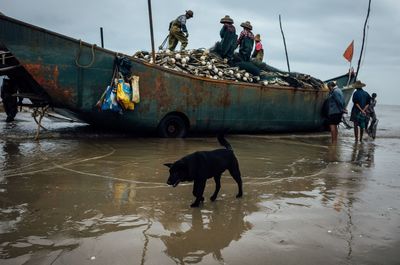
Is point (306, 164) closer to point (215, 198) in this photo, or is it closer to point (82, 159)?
point (215, 198)

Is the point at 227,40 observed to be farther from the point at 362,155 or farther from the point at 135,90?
the point at 362,155

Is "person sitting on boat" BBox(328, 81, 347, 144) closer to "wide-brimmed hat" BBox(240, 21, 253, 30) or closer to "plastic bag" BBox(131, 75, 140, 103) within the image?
"wide-brimmed hat" BBox(240, 21, 253, 30)

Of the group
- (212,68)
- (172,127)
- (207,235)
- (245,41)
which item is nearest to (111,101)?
(172,127)

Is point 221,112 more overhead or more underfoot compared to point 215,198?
Answer: more overhead

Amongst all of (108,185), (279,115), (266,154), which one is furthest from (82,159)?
(279,115)

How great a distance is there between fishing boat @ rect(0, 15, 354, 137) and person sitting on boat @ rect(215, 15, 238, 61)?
165cm

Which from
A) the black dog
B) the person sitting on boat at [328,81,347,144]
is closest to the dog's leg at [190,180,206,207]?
the black dog

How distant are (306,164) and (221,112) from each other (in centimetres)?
383

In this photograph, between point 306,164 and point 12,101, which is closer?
point 306,164

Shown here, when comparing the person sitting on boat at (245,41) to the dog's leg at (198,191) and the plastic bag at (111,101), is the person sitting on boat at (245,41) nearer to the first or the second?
the plastic bag at (111,101)

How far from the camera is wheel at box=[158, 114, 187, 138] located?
966 centimetres

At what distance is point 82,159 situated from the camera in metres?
6.54

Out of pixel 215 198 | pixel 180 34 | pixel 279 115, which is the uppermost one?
pixel 180 34

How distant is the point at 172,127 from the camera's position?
32.5 ft
